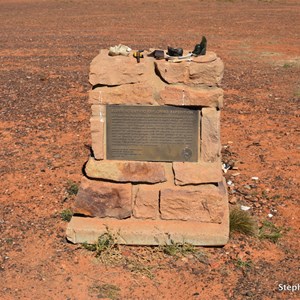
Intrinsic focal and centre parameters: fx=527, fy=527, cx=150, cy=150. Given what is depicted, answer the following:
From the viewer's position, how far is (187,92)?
5.17 meters

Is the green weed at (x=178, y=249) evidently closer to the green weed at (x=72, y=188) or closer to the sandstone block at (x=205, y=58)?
the green weed at (x=72, y=188)

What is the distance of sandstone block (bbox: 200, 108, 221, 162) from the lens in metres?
5.24

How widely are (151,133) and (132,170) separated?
431mm

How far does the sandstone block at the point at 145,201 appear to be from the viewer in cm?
544

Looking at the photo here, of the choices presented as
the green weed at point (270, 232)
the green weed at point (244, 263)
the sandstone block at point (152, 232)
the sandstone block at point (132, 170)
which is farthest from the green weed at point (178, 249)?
the green weed at point (270, 232)

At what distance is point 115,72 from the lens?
5.22 m

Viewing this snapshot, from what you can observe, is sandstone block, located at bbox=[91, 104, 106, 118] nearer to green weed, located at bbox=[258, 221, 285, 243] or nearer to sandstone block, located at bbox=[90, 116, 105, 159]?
sandstone block, located at bbox=[90, 116, 105, 159]

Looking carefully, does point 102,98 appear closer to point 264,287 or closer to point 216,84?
point 216,84

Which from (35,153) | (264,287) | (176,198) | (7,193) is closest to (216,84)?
(176,198)

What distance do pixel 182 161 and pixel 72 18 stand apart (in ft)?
57.2

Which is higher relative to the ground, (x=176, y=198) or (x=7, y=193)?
(x=176, y=198)

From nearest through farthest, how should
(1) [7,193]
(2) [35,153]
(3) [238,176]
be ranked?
(1) [7,193]
(3) [238,176]
(2) [35,153]

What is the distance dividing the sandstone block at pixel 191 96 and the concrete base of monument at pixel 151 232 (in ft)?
4.16

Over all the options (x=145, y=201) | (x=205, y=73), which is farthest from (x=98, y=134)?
(x=205, y=73)
